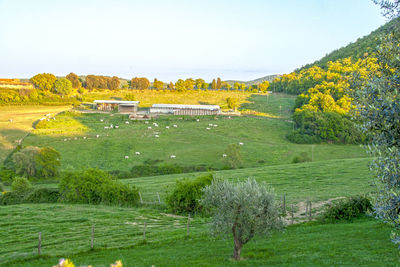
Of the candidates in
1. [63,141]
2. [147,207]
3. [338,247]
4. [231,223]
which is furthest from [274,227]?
[63,141]

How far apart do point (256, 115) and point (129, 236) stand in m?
98.8

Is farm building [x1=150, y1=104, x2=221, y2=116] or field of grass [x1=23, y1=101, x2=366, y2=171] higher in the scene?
farm building [x1=150, y1=104, x2=221, y2=116]

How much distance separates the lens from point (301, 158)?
64938mm

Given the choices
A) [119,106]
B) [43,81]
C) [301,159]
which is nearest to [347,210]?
[301,159]

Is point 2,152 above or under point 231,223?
under

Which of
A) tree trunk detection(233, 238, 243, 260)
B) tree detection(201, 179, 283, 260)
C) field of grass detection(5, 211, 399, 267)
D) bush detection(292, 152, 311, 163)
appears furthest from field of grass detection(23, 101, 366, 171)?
tree detection(201, 179, 283, 260)

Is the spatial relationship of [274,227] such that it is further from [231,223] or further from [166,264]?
[166,264]

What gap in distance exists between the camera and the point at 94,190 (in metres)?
38.0

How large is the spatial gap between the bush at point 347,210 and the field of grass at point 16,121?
63.9m

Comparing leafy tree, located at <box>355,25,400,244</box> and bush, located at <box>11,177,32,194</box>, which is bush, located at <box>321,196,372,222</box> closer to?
leafy tree, located at <box>355,25,400,244</box>

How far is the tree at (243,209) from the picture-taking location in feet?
50.3

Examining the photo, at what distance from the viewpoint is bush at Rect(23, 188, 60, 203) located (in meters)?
40.0

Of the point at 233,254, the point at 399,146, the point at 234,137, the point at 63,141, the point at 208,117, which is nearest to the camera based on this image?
the point at 399,146

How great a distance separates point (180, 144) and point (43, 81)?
117152 mm
